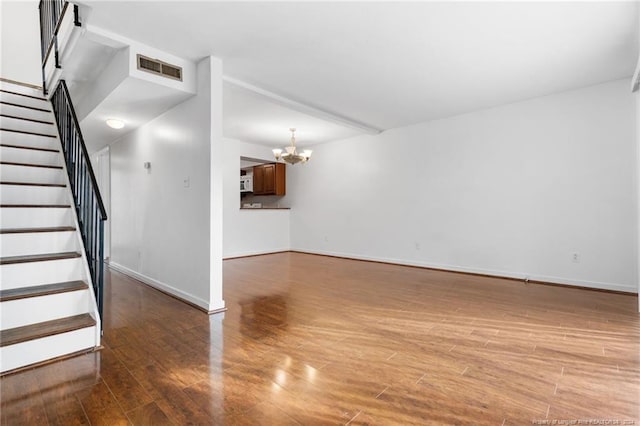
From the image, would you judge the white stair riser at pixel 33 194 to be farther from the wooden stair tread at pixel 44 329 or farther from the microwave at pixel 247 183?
the microwave at pixel 247 183

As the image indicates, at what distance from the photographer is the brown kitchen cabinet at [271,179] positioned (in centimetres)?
811

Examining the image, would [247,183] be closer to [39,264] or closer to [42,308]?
[39,264]

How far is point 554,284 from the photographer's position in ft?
14.0

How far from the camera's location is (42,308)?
7.25 feet

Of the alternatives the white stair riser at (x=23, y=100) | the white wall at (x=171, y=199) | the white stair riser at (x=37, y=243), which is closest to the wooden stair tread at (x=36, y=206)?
the white stair riser at (x=37, y=243)

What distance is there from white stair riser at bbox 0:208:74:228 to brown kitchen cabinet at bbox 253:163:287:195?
215 inches

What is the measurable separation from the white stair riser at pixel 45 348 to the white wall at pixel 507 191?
193 inches

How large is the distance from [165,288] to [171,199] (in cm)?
109

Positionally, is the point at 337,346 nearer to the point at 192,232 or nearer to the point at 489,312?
the point at 489,312

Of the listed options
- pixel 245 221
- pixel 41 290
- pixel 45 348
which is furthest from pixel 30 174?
pixel 245 221

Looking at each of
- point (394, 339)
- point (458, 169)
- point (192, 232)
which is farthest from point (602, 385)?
point (458, 169)

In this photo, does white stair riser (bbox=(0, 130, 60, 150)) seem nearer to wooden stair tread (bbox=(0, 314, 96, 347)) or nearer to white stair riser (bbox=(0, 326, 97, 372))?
wooden stair tread (bbox=(0, 314, 96, 347))

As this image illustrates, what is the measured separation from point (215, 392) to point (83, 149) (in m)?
2.32

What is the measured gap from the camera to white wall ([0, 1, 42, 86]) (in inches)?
181
